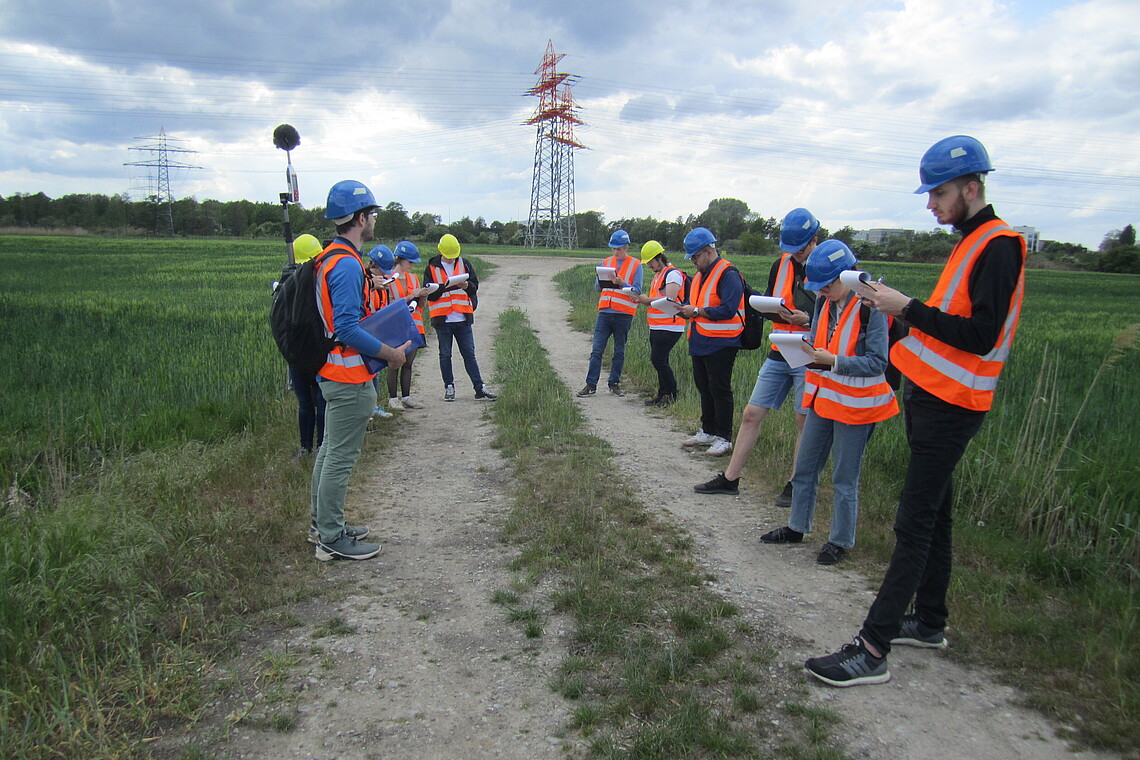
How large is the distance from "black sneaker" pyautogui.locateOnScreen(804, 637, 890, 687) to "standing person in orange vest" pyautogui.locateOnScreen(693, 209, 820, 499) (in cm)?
Answer: 198

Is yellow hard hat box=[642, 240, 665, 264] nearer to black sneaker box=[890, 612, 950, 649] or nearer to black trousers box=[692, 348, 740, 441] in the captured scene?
black trousers box=[692, 348, 740, 441]

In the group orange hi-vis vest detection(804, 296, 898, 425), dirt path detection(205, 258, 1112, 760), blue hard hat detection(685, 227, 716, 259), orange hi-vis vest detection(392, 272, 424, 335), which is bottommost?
dirt path detection(205, 258, 1112, 760)

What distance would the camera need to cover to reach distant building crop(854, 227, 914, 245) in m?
63.5

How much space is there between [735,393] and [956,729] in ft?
18.6

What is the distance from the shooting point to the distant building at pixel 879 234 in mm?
63469

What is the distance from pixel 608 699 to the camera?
2920 millimetres

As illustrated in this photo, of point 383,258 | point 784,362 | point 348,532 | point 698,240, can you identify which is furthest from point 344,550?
point 383,258

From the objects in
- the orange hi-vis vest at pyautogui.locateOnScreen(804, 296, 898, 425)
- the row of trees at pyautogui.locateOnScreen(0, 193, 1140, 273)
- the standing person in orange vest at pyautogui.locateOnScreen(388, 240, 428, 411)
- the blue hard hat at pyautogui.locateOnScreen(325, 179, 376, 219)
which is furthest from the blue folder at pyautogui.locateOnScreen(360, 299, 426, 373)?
the row of trees at pyautogui.locateOnScreen(0, 193, 1140, 273)

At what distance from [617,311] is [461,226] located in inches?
2949

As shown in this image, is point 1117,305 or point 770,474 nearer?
point 770,474

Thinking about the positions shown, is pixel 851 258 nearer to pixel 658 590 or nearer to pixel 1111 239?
pixel 658 590

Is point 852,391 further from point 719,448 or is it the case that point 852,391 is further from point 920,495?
point 719,448

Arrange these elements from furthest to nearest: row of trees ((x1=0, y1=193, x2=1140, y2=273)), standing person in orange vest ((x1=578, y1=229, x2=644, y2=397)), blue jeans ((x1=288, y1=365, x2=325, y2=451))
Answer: row of trees ((x1=0, y1=193, x2=1140, y2=273)), standing person in orange vest ((x1=578, y1=229, x2=644, y2=397)), blue jeans ((x1=288, y1=365, x2=325, y2=451))

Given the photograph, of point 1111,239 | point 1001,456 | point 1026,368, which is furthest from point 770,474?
point 1111,239
